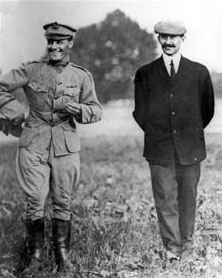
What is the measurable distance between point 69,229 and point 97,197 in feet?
0.89

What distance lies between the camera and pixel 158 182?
13.0ft

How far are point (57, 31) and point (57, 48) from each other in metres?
0.10

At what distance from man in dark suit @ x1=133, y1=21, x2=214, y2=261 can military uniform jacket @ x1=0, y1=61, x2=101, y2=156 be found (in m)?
0.31

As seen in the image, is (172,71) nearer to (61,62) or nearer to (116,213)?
(61,62)

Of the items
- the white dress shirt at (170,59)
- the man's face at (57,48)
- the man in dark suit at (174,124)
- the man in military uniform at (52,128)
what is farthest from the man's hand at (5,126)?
the white dress shirt at (170,59)

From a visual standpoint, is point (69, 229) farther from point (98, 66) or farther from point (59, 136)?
point (98, 66)

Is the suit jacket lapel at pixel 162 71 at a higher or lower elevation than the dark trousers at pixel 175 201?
higher

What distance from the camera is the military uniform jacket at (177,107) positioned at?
3.89m

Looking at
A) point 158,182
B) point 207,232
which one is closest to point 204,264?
point 207,232

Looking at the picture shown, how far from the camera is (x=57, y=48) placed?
3881mm

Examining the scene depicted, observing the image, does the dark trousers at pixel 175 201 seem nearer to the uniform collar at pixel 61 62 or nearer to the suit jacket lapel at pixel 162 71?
the suit jacket lapel at pixel 162 71

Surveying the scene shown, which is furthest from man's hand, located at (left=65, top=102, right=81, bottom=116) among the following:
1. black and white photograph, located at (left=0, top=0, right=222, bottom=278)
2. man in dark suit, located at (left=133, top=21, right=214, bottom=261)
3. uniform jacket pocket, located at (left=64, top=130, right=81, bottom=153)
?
man in dark suit, located at (left=133, top=21, right=214, bottom=261)

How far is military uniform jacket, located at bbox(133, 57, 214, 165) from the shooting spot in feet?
12.8

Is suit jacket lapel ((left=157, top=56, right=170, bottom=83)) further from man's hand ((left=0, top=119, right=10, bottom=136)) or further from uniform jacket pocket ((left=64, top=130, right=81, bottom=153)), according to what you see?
man's hand ((left=0, top=119, right=10, bottom=136))
